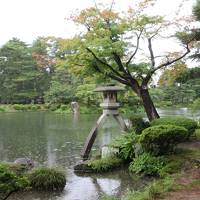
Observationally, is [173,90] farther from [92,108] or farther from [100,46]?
[100,46]

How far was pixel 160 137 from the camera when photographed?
957cm

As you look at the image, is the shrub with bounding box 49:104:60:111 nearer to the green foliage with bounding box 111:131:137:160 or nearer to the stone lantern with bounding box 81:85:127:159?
the stone lantern with bounding box 81:85:127:159

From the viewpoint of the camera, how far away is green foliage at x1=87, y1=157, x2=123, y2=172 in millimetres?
10453

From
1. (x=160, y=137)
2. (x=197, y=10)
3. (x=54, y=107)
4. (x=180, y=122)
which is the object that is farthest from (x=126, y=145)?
(x=54, y=107)

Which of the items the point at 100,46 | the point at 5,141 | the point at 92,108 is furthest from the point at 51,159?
the point at 92,108

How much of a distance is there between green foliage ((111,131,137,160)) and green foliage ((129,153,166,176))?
541mm

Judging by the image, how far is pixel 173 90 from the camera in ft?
166

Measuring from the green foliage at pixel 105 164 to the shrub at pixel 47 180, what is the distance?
173 centimetres

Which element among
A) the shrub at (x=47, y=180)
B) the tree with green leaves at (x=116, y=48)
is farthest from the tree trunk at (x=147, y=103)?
the shrub at (x=47, y=180)

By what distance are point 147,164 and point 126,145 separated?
114cm

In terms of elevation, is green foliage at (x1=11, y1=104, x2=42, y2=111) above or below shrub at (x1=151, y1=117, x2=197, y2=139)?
below

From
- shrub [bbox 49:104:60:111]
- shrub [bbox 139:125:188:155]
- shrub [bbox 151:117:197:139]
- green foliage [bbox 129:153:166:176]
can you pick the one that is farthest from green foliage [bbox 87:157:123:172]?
shrub [bbox 49:104:60:111]

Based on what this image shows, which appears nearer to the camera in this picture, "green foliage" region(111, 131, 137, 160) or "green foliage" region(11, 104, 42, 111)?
"green foliage" region(111, 131, 137, 160)

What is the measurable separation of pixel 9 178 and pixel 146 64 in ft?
29.2
